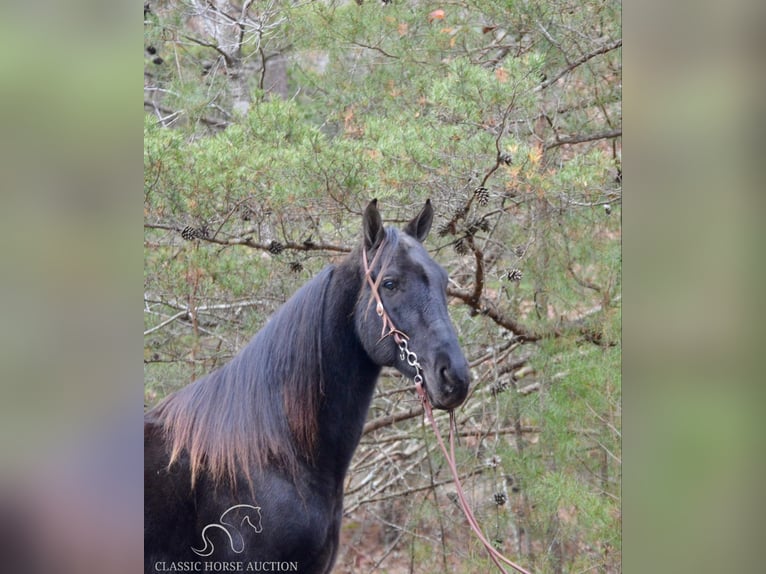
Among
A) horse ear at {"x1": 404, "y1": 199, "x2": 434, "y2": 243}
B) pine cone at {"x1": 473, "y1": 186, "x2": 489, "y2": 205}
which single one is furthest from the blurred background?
horse ear at {"x1": 404, "y1": 199, "x2": 434, "y2": 243}

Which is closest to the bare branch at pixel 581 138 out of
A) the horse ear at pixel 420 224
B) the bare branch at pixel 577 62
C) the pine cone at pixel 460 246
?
the bare branch at pixel 577 62

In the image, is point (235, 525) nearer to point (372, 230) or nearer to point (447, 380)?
point (447, 380)

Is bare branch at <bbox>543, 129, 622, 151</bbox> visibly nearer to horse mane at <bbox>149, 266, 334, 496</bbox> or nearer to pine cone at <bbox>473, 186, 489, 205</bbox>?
pine cone at <bbox>473, 186, 489, 205</bbox>

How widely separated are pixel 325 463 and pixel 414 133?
3.32 ft

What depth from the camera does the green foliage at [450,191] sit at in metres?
2.19

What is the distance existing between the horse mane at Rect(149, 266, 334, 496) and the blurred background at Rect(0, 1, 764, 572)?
0.37m

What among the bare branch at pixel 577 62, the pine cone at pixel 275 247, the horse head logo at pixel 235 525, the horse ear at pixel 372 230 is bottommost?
the horse head logo at pixel 235 525

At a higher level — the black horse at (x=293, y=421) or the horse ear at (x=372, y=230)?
the horse ear at (x=372, y=230)

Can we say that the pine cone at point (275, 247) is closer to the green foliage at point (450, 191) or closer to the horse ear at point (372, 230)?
the green foliage at point (450, 191)

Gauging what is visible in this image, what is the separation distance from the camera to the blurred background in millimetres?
1167

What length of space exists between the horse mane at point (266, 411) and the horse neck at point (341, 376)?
2 centimetres
